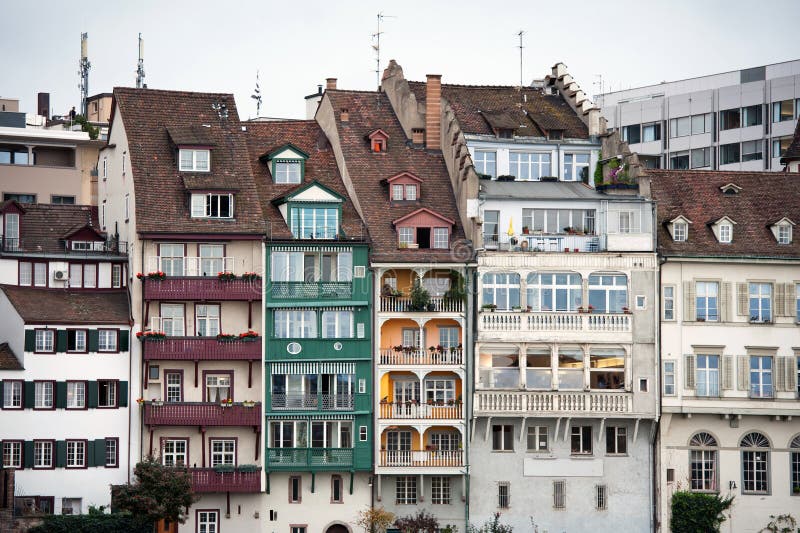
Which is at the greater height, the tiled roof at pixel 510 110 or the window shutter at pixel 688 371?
the tiled roof at pixel 510 110

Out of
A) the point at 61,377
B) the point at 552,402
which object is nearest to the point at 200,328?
the point at 61,377

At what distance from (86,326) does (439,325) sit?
1761cm

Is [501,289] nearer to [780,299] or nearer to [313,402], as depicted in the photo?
[313,402]

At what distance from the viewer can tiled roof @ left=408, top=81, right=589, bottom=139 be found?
11081 centimetres

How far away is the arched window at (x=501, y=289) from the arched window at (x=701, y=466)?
1142 cm

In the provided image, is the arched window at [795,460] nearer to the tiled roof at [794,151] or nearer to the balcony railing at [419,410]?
the balcony railing at [419,410]

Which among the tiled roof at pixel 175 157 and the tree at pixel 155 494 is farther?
the tiled roof at pixel 175 157

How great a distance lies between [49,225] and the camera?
346ft

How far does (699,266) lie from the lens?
4195 inches

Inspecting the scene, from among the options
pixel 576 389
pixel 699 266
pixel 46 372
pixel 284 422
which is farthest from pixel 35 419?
pixel 699 266

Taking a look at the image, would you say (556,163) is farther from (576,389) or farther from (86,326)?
(86,326)

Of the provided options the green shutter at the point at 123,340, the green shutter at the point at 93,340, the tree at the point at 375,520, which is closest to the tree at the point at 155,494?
the green shutter at the point at 123,340

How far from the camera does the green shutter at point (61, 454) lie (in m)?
99.8

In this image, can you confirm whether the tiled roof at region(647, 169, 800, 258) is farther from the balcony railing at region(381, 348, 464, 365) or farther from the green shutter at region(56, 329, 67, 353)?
the green shutter at region(56, 329, 67, 353)
